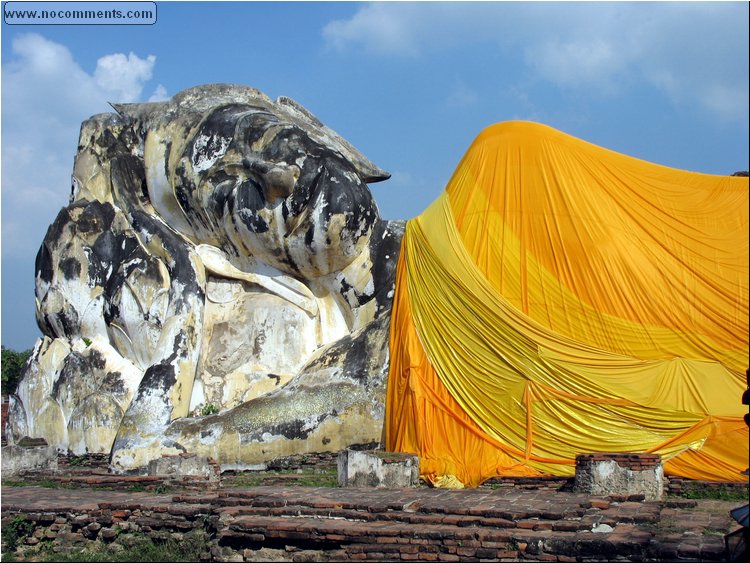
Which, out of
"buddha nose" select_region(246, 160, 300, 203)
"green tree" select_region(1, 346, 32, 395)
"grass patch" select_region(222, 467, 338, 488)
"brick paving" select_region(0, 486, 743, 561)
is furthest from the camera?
"green tree" select_region(1, 346, 32, 395)

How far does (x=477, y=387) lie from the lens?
905cm

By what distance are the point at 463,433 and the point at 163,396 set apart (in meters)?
3.35

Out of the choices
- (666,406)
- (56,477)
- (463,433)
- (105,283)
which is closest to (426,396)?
(463,433)

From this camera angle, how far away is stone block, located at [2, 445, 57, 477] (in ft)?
35.3

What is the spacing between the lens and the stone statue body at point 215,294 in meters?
10.4

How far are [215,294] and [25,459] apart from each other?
2685mm

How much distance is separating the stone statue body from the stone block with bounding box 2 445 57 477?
65 centimetres

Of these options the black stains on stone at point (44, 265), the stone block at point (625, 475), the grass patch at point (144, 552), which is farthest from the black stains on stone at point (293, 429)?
the black stains on stone at point (44, 265)

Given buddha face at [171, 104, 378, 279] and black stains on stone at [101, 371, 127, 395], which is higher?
buddha face at [171, 104, 378, 279]

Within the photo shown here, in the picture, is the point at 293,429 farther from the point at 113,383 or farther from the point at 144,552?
the point at 144,552

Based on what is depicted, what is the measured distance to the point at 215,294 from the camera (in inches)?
460

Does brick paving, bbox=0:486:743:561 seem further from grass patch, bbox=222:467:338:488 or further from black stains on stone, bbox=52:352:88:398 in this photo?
black stains on stone, bbox=52:352:88:398

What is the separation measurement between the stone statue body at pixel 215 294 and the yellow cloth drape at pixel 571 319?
1.32 m

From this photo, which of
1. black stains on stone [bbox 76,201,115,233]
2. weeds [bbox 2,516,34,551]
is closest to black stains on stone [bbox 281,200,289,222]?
black stains on stone [bbox 76,201,115,233]
